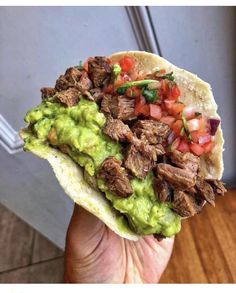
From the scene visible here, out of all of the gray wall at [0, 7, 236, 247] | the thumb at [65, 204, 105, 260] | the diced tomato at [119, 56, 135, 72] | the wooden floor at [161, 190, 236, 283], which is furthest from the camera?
the wooden floor at [161, 190, 236, 283]

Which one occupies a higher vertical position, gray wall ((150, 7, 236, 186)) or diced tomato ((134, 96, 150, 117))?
diced tomato ((134, 96, 150, 117))

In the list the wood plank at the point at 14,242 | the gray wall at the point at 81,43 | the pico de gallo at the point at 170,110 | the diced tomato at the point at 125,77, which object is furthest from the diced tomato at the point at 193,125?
the wood plank at the point at 14,242

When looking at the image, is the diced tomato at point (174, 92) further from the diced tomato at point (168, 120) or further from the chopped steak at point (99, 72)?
the chopped steak at point (99, 72)

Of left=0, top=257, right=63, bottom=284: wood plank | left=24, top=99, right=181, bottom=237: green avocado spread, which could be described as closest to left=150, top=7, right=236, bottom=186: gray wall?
left=24, top=99, right=181, bottom=237: green avocado spread


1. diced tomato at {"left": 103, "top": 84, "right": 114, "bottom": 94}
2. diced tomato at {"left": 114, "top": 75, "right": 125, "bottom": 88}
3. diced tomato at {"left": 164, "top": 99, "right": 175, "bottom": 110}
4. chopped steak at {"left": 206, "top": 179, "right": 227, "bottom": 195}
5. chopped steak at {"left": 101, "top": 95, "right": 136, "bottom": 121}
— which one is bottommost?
chopped steak at {"left": 206, "top": 179, "right": 227, "bottom": 195}

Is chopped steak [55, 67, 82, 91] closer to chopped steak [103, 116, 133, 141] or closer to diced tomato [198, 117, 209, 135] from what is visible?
chopped steak [103, 116, 133, 141]

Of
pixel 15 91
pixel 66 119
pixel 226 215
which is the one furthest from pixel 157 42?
pixel 226 215

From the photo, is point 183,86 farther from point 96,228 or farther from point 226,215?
point 226,215
